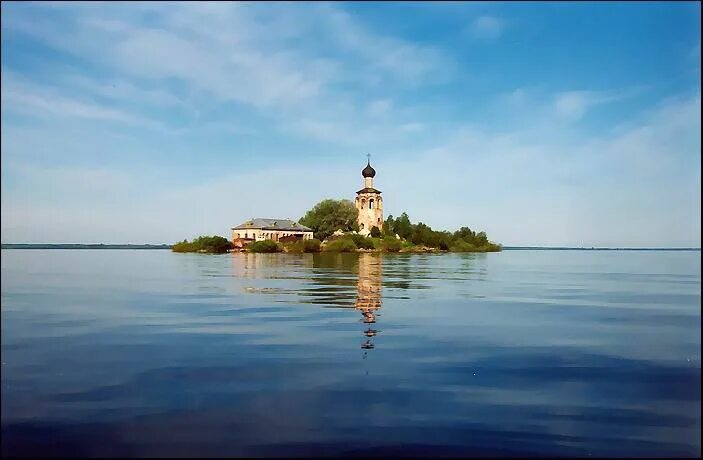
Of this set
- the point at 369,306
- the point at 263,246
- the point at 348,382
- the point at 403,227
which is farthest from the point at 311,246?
the point at 348,382

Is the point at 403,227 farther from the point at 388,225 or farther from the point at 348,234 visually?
the point at 348,234

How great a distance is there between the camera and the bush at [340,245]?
118 meters

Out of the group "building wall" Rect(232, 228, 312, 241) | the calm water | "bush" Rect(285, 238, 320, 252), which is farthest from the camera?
Result: "building wall" Rect(232, 228, 312, 241)

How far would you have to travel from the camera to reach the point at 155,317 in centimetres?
1752

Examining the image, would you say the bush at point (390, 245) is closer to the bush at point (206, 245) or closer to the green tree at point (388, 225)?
the green tree at point (388, 225)

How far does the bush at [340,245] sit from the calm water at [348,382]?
3888 inches

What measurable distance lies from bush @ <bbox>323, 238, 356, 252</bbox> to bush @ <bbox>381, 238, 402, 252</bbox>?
9254 millimetres

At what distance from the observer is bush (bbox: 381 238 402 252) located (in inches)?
4983

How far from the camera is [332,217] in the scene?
435ft

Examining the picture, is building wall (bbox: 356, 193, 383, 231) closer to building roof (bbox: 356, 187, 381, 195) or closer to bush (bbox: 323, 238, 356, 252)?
building roof (bbox: 356, 187, 381, 195)

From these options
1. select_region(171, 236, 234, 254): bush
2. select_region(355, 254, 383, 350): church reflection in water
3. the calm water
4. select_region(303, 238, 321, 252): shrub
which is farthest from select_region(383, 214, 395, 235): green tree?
the calm water

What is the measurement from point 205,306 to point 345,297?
5804 mm

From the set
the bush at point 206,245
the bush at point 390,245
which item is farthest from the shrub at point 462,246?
the bush at point 206,245

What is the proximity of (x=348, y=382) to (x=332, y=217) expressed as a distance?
123414 millimetres
